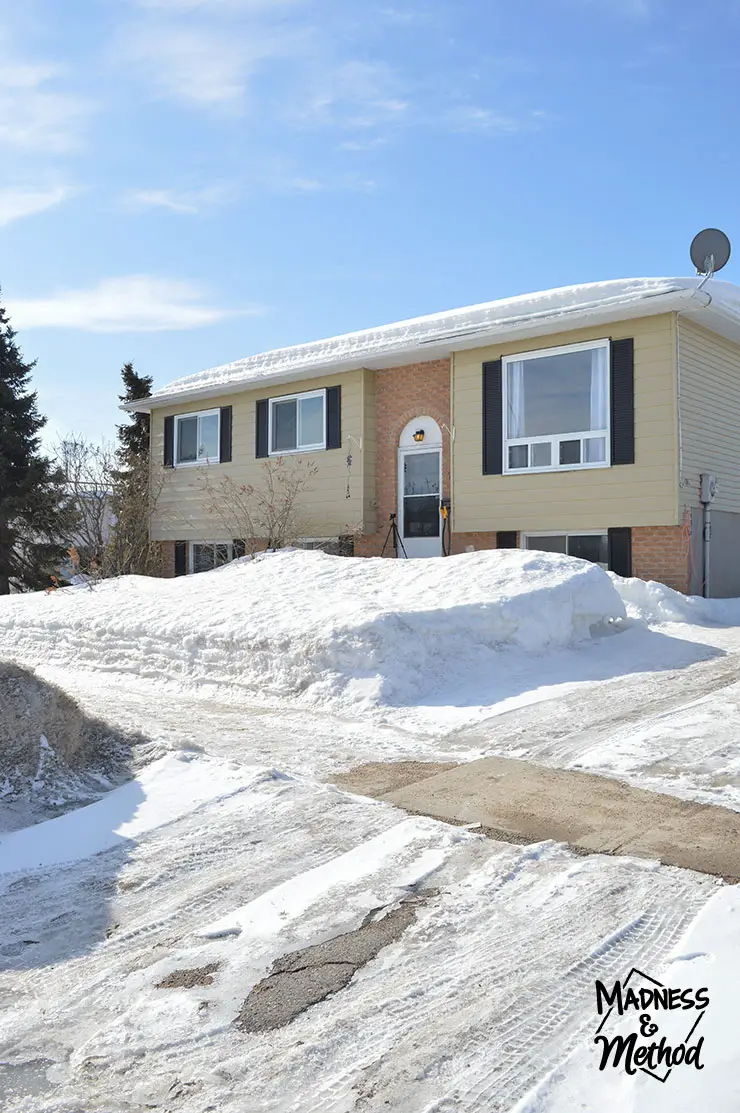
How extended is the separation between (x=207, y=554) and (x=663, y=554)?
981 centimetres

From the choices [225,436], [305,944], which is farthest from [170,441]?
[305,944]

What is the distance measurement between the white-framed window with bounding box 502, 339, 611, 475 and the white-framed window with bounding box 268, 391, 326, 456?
4135 mm

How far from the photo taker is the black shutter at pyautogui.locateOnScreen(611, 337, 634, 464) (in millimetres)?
13250

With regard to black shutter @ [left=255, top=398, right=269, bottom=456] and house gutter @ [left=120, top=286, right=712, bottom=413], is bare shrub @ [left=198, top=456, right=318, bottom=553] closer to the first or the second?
black shutter @ [left=255, top=398, right=269, bottom=456]

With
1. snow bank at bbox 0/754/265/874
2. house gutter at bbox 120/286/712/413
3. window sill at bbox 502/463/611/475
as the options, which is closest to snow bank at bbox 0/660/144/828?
snow bank at bbox 0/754/265/874

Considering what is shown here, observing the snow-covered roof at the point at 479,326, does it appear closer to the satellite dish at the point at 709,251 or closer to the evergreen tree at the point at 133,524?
the satellite dish at the point at 709,251

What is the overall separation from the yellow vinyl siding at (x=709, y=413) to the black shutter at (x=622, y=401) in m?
0.71

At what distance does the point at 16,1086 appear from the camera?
251 centimetres

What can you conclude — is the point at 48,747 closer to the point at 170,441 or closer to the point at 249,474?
the point at 249,474

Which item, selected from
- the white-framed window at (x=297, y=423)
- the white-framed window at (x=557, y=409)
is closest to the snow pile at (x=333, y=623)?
the white-framed window at (x=557, y=409)

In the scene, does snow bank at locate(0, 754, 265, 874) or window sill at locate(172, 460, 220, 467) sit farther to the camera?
window sill at locate(172, 460, 220, 467)

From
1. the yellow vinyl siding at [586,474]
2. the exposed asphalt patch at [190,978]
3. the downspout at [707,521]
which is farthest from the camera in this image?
the downspout at [707,521]

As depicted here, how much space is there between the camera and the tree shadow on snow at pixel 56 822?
3582mm

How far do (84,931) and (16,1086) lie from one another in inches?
41.6
